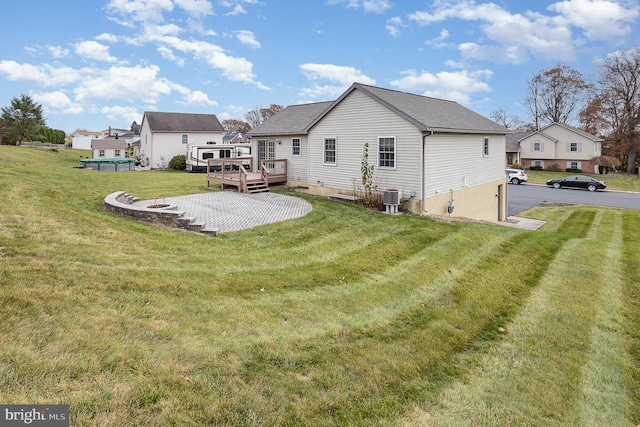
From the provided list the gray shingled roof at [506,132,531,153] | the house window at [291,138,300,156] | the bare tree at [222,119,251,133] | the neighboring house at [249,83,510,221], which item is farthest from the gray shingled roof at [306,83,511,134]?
the bare tree at [222,119,251,133]

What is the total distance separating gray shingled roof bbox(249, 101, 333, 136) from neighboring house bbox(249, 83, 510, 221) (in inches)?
3.4

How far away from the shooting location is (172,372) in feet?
12.1

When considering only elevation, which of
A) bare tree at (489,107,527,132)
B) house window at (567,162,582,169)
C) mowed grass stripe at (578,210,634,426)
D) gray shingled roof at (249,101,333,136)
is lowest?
mowed grass stripe at (578,210,634,426)

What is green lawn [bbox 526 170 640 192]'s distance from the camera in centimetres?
3847

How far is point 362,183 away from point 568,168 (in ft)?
146

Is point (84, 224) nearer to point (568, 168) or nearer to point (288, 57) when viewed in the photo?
point (288, 57)

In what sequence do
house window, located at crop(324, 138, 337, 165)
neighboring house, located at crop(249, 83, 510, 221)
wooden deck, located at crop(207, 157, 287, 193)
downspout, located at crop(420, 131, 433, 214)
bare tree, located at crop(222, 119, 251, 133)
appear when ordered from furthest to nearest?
bare tree, located at crop(222, 119, 251, 133) → wooden deck, located at crop(207, 157, 287, 193) → house window, located at crop(324, 138, 337, 165) → neighboring house, located at crop(249, 83, 510, 221) → downspout, located at crop(420, 131, 433, 214)

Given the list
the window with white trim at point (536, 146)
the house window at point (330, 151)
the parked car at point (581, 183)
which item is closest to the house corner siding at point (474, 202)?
the house window at point (330, 151)

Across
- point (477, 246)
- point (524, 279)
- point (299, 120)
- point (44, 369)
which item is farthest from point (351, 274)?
point (299, 120)

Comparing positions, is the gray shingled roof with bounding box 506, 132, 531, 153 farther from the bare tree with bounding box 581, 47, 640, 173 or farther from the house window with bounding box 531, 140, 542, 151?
the bare tree with bounding box 581, 47, 640, 173

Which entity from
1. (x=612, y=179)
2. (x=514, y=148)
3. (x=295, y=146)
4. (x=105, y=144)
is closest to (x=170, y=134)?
(x=105, y=144)

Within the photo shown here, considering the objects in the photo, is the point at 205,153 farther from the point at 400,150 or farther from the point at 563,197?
the point at 563,197

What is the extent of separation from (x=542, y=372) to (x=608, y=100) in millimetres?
59479

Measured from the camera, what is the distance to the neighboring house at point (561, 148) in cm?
4728
